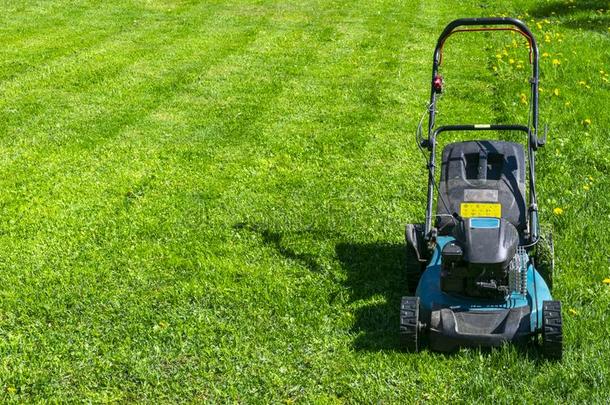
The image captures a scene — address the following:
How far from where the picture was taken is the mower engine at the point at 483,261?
4059 millimetres

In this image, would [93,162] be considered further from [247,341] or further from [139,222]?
[247,341]

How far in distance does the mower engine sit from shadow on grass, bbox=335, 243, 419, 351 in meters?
0.50

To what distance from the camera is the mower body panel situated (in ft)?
13.8

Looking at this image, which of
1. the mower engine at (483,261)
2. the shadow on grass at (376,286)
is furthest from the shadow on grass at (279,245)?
the mower engine at (483,261)

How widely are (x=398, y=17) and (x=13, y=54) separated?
6.42 m

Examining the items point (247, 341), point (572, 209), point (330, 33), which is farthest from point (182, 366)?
point (330, 33)

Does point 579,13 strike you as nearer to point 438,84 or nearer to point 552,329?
point 438,84

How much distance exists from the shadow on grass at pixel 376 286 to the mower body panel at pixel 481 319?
30cm

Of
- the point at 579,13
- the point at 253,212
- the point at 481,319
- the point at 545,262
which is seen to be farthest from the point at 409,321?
the point at 579,13

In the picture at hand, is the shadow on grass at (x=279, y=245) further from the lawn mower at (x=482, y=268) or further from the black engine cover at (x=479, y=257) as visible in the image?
the black engine cover at (x=479, y=257)

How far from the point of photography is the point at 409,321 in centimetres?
424

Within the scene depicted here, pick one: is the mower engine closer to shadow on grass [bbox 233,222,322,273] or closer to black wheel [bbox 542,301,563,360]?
black wheel [bbox 542,301,563,360]

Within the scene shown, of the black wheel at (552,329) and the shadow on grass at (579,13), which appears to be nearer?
the black wheel at (552,329)

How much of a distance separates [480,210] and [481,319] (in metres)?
0.72
